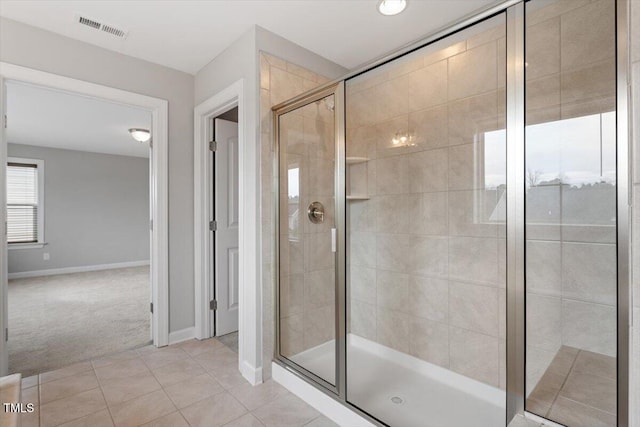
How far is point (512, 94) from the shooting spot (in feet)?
3.93

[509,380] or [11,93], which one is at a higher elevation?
[11,93]

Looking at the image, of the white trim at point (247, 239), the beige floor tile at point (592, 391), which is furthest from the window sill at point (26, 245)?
the beige floor tile at point (592, 391)

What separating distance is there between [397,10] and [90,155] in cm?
681

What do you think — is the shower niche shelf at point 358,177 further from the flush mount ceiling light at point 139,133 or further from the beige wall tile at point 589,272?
the flush mount ceiling light at point 139,133

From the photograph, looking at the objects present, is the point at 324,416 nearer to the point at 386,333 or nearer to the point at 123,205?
the point at 386,333

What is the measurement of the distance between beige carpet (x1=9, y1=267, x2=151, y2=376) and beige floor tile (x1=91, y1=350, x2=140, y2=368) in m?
0.12

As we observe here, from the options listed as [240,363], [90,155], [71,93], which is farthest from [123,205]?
[240,363]

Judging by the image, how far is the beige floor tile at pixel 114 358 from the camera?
253 centimetres

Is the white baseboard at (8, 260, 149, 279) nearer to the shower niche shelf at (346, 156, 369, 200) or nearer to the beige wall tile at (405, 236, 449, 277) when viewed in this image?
the shower niche shelf at (346, 156, 369, 200)

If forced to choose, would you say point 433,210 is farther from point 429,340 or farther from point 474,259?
point 429,340

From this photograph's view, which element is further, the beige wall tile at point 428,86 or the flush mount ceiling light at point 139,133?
the flush mount ceiling light at point 139,133

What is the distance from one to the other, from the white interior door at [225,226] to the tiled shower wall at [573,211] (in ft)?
8.32

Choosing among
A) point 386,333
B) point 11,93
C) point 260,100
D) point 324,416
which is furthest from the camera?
point 11,93

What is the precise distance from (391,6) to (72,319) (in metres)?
4.39
